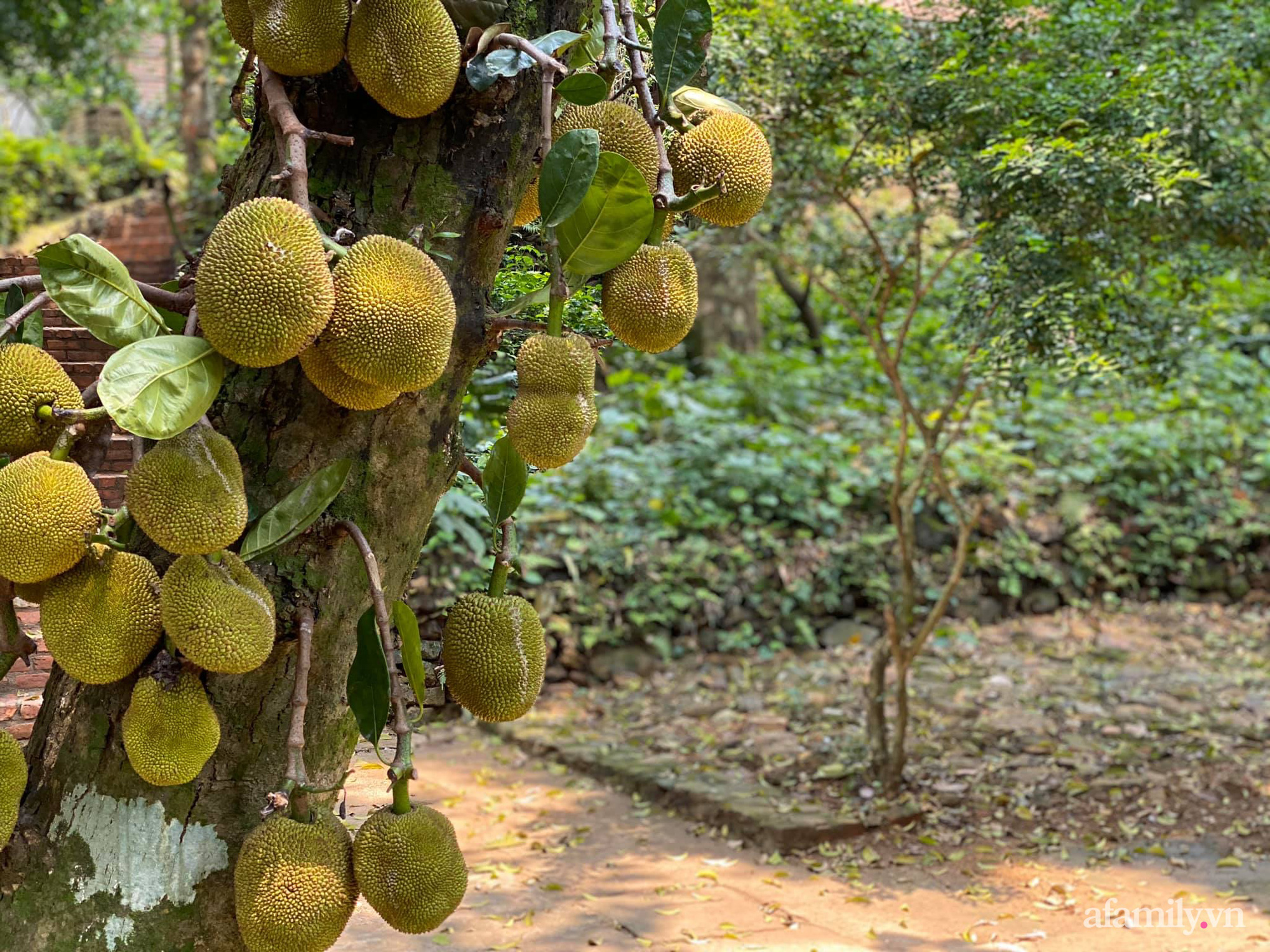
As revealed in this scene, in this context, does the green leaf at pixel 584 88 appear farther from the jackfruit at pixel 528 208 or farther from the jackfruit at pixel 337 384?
the jackfruit at pixel 337 384

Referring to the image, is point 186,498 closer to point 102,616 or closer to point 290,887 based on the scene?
point 102,616

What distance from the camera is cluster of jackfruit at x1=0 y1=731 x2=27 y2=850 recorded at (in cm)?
94

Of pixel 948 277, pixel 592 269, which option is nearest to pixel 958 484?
pixel 948 277

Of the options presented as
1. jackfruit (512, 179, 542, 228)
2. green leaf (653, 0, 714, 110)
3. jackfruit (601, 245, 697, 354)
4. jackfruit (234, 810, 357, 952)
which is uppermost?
green leaf (653, 0, 714, 110)

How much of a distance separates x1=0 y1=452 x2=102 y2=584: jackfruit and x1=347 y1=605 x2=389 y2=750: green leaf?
9.3 inches

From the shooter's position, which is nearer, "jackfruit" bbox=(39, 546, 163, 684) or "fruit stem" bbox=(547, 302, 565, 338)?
"jackfruit" bbox=(39, 546, 163, 684)

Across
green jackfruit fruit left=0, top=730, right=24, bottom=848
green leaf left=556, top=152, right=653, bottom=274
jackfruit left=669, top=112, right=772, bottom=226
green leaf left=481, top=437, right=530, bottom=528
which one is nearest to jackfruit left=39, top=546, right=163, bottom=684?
green jackfruit fruit left=0, top=730, right=24, bottom=848

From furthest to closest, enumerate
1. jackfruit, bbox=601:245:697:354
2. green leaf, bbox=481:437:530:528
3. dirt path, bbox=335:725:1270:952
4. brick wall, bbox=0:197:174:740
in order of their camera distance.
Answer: dirt path, bbox=335:725:1270:952 < brick wall, bbox=0:197:174:740 < green leaf, bbox=481:437:530:528 < jackfruit, bbox=601:245:697:354

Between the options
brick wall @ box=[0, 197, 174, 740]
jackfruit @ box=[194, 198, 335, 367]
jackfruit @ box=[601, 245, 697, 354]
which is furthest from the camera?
brick wall @ box=[0, 197, 174, 740]

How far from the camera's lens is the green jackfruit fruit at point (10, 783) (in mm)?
942

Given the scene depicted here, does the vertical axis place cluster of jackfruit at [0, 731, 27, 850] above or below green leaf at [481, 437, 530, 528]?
below

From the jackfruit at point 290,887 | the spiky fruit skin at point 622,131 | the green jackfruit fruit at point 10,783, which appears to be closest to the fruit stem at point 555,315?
the spiky fruit skin at point 622,131

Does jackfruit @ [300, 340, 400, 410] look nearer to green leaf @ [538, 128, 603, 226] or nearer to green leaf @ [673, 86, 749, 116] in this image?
green leaf @ [538, 128, 603, 226]

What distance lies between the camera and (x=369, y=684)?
3.21ft
